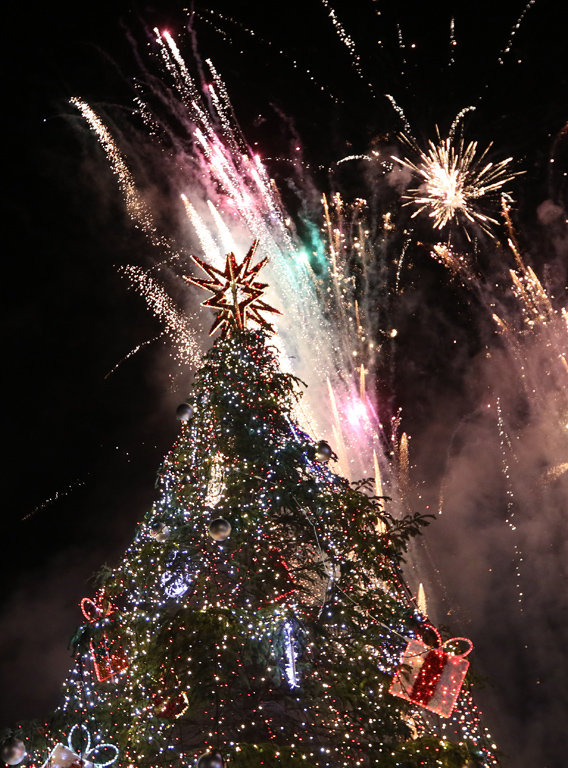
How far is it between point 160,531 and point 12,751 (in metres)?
2.10

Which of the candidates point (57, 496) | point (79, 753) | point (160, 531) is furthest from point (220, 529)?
point (57, 496)

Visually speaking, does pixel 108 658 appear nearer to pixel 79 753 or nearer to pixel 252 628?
pixel 79 753

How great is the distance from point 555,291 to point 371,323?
13.8 ft

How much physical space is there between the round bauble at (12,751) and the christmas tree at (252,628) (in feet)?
0.04

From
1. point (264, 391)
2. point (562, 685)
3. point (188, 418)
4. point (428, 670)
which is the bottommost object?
point (428, 670)

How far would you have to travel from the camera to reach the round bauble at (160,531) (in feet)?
18.6

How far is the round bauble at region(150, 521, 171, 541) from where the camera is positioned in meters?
5.67

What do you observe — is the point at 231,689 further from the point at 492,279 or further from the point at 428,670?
the point at 492,279

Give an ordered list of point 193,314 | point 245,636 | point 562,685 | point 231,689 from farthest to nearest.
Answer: point 562,685 → point 193,314 → point 231,689 → point 245,636

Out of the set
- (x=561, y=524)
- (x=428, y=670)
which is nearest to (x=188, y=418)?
(x=428, y=670)

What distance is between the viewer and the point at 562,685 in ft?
42.0

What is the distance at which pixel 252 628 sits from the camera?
471 centimetres

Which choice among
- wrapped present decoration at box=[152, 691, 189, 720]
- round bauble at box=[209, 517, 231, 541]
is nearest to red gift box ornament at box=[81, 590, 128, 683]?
wrapped present decoration at box=[152, 691, 189, 720]

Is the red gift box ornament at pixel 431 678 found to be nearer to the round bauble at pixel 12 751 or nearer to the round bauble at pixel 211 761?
the round bauble at pixel 211 761
